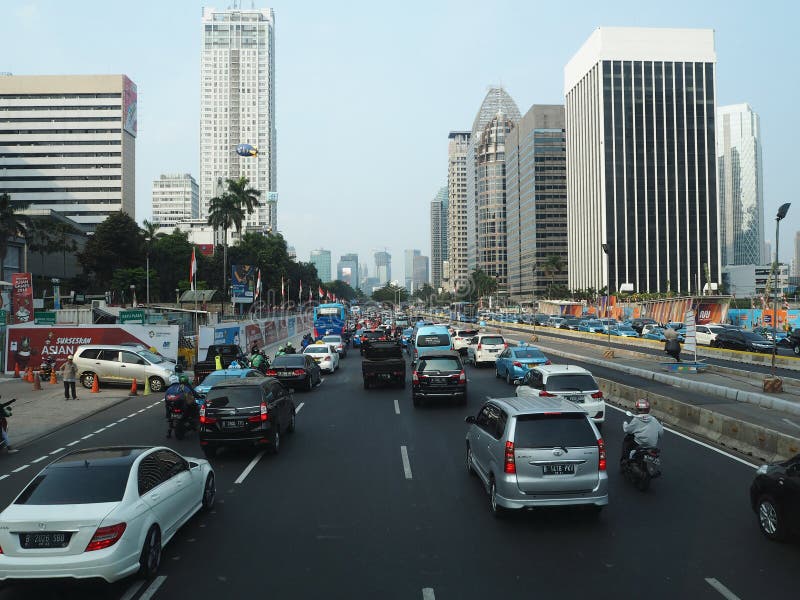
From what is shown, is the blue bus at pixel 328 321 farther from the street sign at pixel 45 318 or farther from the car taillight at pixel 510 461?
the car taillight at pixel 510 461

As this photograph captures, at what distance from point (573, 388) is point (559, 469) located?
6.91 metres

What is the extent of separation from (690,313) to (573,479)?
22836 mm

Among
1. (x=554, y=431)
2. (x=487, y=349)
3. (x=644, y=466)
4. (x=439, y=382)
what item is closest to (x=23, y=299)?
(x=487, y=349)

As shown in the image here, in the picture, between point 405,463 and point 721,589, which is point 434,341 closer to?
point 405,463

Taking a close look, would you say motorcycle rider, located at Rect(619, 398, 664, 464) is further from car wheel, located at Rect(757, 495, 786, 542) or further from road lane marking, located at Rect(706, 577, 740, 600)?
road lane marking, located at Rect(706, 577, 740, 600)

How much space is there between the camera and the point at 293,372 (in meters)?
23.6

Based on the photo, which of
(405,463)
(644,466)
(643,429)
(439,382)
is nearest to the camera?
(644,466)

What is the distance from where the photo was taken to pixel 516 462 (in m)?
8.30

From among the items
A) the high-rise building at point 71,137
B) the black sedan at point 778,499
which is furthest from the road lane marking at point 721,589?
the high-rise building at point 71,137

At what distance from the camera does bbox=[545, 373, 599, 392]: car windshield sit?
14.8m

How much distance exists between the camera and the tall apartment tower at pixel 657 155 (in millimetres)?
142375

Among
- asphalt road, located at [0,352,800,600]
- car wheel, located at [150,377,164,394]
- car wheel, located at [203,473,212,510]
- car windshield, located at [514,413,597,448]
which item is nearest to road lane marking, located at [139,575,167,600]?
asphalt road, located at [0,352,800,600]

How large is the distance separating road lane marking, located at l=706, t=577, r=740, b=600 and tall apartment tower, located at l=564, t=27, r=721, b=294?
143 m

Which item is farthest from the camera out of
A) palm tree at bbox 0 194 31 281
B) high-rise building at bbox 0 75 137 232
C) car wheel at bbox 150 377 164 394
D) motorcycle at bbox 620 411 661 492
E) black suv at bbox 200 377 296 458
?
high-rise building at bbox 0 75 137 232
